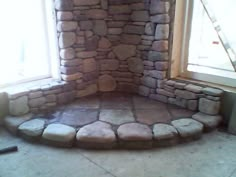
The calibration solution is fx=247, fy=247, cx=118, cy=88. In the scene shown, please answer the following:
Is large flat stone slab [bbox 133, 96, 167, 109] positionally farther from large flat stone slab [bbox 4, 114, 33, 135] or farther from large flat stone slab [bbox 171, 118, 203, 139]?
large flat stone slab [bbox 4, 114, 33, 135]

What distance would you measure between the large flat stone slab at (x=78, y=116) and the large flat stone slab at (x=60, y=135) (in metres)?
0.13

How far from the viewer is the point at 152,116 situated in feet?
8.32

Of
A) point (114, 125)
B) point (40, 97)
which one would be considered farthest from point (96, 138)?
point (40, 97)

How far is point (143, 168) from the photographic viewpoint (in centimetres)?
193

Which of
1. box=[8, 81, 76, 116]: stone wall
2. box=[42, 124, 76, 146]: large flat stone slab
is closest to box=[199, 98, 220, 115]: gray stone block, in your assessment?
box=[42, 124, 76, 146]: large flat stone slab

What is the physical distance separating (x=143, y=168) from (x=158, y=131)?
417mm

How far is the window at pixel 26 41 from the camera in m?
2.64

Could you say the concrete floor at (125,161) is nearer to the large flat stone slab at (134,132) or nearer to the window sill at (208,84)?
the large flat stone slab at (134,132)

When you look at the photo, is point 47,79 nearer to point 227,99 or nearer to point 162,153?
point 162,153

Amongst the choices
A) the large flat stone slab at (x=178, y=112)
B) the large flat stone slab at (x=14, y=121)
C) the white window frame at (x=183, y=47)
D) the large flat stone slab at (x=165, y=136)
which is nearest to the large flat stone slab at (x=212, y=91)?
the white window frame at (x=183, y=47)

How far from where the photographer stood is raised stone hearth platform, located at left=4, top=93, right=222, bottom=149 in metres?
2.18

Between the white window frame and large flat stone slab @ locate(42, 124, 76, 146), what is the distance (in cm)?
136

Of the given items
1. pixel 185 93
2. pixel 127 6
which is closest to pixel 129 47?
pixel 127 6

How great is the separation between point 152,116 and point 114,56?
100 centimetres
